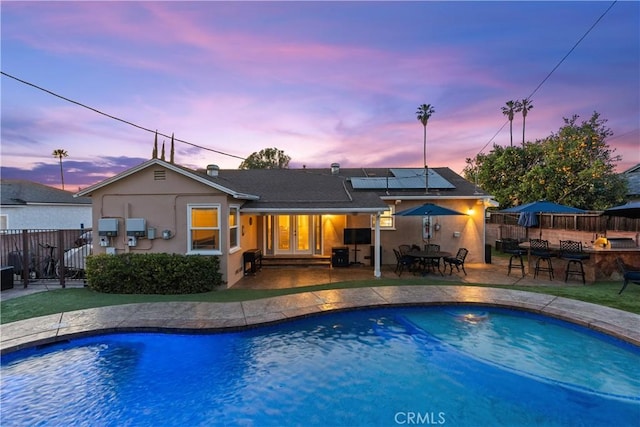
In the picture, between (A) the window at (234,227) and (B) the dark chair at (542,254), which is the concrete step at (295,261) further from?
(B) the dark chair at (542,254)

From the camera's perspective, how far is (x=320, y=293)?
8.89m

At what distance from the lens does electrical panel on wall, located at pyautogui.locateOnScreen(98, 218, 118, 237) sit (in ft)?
30.7

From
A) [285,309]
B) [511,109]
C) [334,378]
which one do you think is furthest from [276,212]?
[511,109]

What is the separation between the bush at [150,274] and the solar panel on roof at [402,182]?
8.54 m

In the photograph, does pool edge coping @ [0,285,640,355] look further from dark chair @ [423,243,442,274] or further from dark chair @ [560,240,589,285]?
dark chair @ [560,240,589,285]

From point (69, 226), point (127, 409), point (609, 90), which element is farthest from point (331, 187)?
point (69, 226)

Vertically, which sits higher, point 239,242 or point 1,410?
point 239,242

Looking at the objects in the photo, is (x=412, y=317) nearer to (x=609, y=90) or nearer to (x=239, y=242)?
(x=239, y=242)

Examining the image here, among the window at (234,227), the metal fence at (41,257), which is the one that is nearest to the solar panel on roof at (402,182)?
the window at (234,227)

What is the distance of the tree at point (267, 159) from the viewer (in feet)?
130

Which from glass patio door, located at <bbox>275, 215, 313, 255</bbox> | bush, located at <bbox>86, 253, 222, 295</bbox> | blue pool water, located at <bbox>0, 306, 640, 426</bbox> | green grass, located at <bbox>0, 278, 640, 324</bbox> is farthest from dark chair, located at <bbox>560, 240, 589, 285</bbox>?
bush, located at <bbox>86, 253, 222, 295</bbox>

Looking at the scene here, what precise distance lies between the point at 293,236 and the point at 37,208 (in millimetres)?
15694

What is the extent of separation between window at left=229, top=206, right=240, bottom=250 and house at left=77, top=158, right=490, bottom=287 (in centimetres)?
4

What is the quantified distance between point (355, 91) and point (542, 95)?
8.99m
